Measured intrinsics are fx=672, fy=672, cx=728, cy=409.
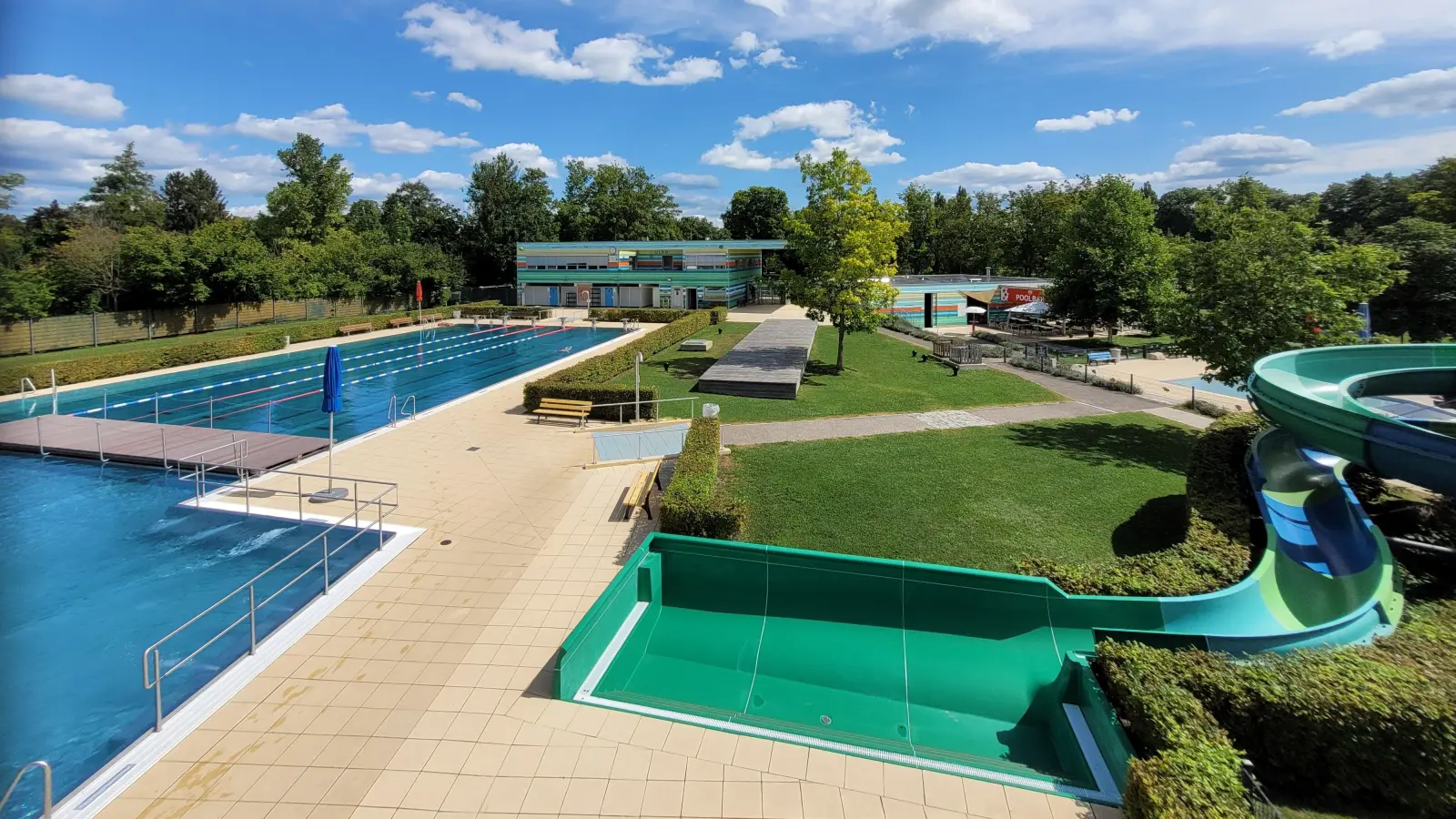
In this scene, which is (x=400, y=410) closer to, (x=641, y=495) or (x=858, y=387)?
(x=641, y=495)

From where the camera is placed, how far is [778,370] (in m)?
24.5

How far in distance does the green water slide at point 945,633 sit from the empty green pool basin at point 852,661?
0.9 inches

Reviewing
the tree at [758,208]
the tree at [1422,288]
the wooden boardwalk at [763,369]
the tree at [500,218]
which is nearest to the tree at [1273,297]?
the wooden boardwalk at [763,369]

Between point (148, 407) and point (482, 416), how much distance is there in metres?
11.4

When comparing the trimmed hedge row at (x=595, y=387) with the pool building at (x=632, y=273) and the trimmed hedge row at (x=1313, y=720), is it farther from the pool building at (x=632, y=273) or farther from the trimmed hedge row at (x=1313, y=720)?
the pool building at (x=632, y=273)

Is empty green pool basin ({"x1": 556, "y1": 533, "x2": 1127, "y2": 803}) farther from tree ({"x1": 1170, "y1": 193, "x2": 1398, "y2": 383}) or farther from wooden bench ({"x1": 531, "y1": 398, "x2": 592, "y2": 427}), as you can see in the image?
tree ({"x1": 1170, "y1": 193, "x2": 1398, "y2": 383})

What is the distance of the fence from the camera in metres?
30.3

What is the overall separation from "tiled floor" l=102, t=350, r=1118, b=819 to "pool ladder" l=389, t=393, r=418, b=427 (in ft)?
33.0

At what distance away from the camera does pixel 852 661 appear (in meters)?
8.32

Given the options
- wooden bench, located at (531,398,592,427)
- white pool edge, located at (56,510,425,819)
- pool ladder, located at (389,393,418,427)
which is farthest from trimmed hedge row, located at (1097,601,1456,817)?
pool ladder, located at (389,393,418,427)

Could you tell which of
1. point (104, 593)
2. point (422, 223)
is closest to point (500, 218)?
point (422, 223)

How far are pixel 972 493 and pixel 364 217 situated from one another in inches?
2807

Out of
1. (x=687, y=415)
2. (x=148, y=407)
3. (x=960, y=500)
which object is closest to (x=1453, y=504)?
(x=960, y=500)

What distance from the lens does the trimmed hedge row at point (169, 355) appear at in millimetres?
23625
